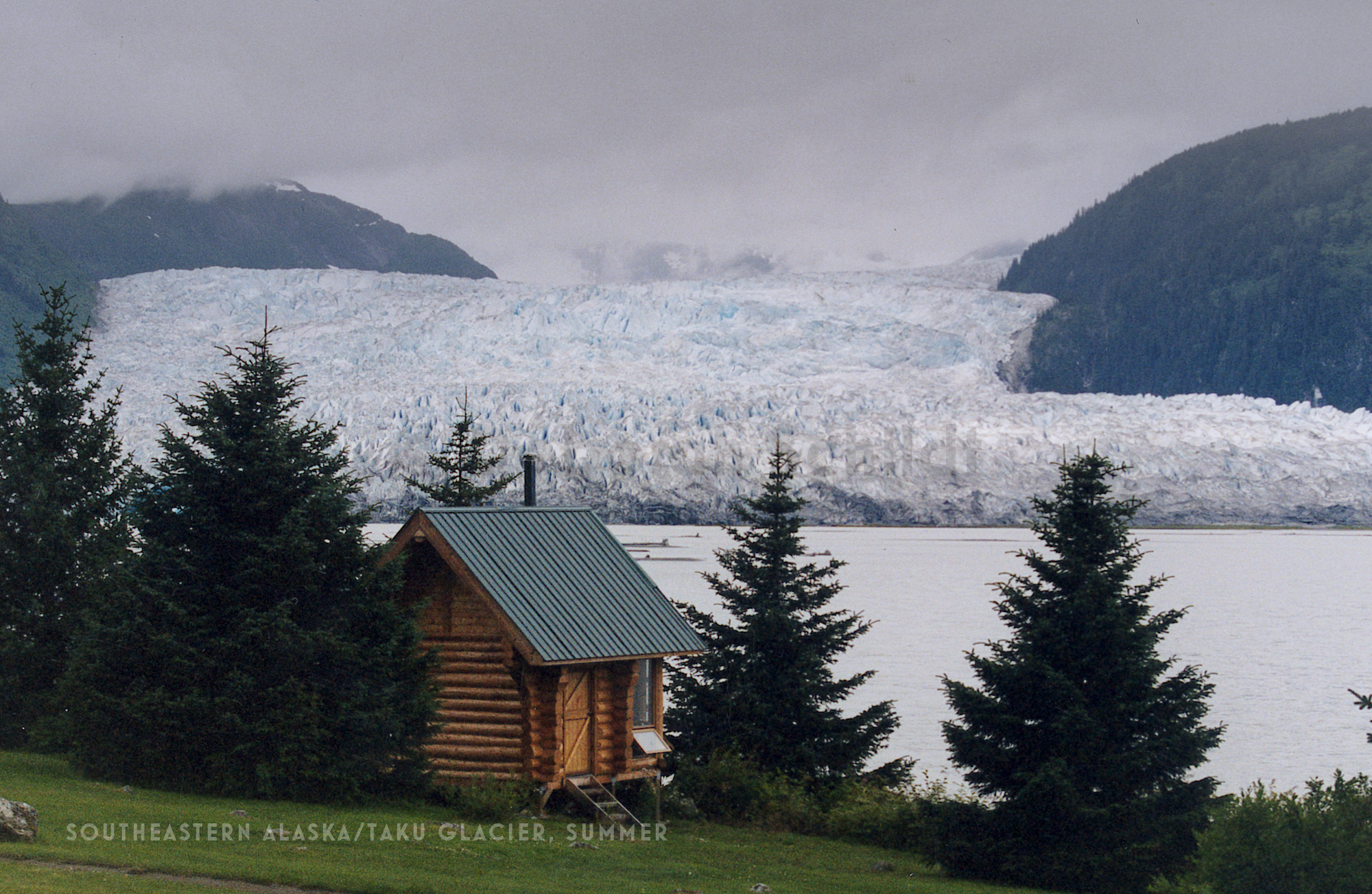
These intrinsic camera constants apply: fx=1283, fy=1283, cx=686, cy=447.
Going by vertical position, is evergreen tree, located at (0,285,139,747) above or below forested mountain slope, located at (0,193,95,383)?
below

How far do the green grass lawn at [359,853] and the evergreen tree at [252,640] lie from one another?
0.46 metres

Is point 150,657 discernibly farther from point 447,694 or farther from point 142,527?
point 447,694

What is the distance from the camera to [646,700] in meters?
17.5

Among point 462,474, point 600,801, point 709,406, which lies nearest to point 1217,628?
point 709,406

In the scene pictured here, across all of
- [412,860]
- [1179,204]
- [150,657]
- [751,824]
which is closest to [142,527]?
[150,657]

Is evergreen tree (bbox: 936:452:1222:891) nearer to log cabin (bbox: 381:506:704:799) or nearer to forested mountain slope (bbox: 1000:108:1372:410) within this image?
log cabin (bbox: 381:506:704:799)

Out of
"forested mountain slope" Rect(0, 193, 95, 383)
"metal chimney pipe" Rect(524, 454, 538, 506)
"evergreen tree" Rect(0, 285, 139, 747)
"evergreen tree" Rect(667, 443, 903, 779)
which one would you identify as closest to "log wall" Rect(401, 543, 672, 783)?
"metal chimney pipe" Rect(524, 454, 538, 506)

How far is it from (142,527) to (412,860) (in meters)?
5.65

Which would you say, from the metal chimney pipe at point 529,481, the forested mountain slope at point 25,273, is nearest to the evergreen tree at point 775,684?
the metal chimney pipe at point 529,481

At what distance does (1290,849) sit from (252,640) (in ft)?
34.2

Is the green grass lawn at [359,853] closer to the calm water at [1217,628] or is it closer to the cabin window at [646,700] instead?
the cabin window at [646,700]

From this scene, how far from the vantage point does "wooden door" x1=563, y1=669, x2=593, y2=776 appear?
15.9 metres

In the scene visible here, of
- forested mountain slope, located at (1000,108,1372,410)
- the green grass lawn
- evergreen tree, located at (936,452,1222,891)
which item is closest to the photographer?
the green grass lawn

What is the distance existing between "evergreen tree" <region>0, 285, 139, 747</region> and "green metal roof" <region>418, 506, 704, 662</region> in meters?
4.38
